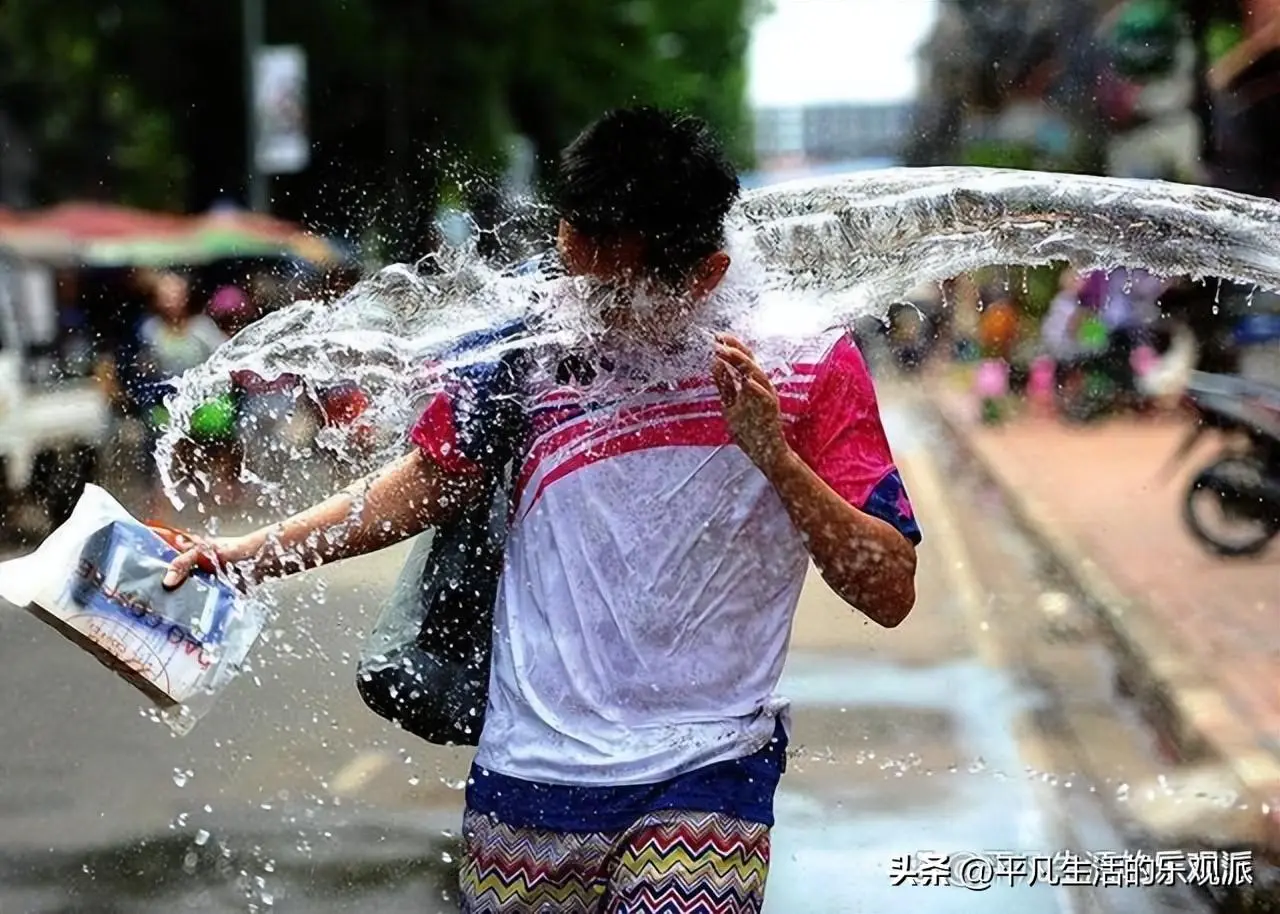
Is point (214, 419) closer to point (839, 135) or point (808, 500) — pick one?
point (808, 500)

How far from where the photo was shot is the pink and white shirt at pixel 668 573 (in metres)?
2.13

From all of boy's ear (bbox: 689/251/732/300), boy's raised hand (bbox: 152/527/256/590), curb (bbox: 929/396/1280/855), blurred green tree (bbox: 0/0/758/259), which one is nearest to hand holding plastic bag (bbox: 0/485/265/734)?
boy's raised hand (bbox: 152/527/256/590)

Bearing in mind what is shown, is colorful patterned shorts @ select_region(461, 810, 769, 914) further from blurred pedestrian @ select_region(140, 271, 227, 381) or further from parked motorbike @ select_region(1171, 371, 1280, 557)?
blurred pedestrian @ select_region(140, 271, 227, 381)

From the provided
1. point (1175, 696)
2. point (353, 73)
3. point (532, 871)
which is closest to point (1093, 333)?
point (353, 73)

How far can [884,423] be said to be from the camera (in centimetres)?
343

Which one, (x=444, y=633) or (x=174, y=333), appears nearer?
(x=444, y=633)

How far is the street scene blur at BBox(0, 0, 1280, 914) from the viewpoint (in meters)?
4.28

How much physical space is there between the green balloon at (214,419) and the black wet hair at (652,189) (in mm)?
1121

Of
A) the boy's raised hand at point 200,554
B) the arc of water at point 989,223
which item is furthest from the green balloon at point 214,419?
the arc of water at point 989,223

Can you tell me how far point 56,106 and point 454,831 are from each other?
21.9 m

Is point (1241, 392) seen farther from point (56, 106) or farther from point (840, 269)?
point (56, 106)

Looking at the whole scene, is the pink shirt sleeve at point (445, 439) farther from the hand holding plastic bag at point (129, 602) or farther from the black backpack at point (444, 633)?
the hand holding plastic bag at point (129, 602)

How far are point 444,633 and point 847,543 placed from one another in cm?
63

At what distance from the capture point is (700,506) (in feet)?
7.09
